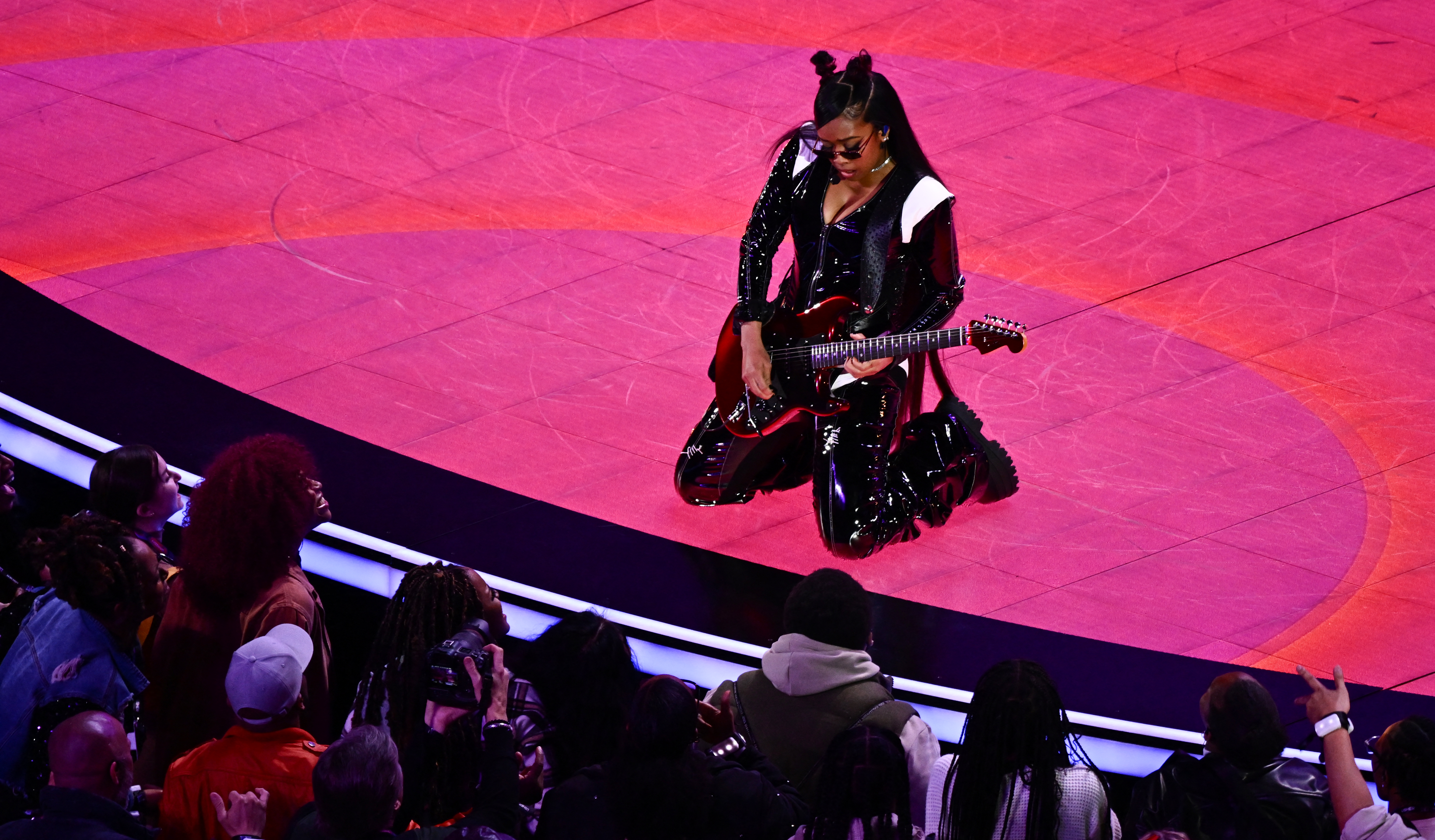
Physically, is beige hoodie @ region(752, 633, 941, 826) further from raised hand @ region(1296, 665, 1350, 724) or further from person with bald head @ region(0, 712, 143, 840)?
person with bald head @ region(0, 712, 143, 840)

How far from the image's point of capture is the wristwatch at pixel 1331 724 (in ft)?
14.9

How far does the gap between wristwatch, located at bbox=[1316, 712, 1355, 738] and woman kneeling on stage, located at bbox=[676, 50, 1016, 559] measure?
212 cm

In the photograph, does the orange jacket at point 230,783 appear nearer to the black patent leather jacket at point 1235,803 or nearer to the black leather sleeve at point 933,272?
the black patent leather jacket at point 1235,803

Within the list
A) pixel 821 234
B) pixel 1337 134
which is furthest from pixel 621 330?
pixel 1337 134

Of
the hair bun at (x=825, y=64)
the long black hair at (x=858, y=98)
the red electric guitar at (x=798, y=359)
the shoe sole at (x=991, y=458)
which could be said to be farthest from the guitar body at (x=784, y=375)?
the hair bun at (x=825, y=64)

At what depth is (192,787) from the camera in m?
4.32

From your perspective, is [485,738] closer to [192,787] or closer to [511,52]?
[192,787]

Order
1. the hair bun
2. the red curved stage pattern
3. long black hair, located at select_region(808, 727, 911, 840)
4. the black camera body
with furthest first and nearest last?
1. the red curved stage pattern
2. the hair bun
3. the black camera body
4. long black hair, located at select_region(808, 727, 911, 840)

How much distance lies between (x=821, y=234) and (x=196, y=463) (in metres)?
2.15

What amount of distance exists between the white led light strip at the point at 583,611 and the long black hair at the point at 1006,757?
38.7 inches

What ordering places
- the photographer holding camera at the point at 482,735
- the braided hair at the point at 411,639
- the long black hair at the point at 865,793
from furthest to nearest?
the braided hair at the point at 411,639 → the photographer holding camera at the point at 482,735 → the long black hair at the point at 865,793

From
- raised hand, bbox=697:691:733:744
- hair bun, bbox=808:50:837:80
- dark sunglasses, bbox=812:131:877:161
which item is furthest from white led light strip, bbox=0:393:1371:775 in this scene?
hair bun, bbox=808:50:837:80

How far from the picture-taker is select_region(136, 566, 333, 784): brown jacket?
16.3ft

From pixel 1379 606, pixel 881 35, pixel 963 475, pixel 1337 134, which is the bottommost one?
pixel 1379 606
